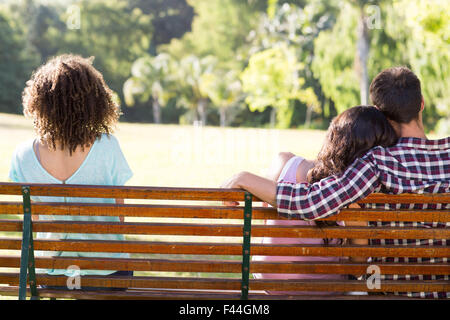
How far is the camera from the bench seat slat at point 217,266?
246cm

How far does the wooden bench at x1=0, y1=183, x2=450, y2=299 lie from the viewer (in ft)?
7.66

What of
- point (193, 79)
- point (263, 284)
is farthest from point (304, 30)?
point (263, 284)

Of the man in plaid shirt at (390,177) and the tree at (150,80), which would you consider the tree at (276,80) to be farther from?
the man in plaid shirt at (390,177)

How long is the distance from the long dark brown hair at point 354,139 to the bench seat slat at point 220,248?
13cm

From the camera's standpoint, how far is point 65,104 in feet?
8.36

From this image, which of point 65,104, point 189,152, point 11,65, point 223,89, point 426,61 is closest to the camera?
point 65,104

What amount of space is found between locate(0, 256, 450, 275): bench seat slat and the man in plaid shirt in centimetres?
5

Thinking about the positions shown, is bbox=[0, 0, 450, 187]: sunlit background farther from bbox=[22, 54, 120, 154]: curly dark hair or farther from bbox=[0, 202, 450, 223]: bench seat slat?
bbox=[0, 202, 450, 223]: bench seat slat

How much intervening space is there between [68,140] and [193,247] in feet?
2.43

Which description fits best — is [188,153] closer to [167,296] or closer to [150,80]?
[167,296]

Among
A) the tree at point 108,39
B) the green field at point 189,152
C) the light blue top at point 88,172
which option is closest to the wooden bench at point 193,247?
the light blue top at point 88,172

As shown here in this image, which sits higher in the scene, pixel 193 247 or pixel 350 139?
pixel 350 139

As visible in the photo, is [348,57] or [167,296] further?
[348,57]

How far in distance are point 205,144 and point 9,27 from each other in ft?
96.4
